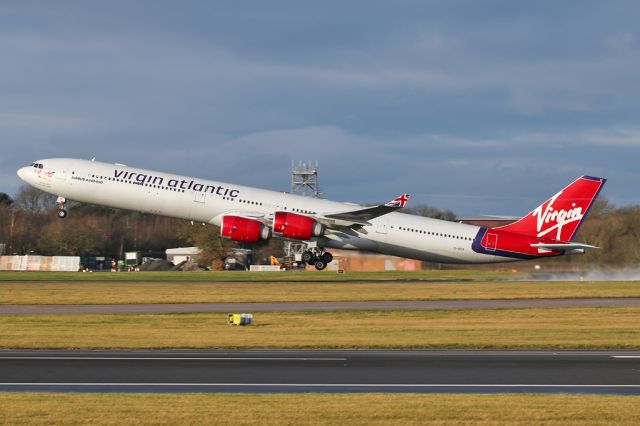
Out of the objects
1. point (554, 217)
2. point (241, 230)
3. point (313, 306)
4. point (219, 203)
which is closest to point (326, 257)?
point (241, 230)

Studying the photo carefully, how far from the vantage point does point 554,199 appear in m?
60.1

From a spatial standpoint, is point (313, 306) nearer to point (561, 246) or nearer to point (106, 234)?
point (561, 246)

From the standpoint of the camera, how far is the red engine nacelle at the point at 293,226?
55.5m

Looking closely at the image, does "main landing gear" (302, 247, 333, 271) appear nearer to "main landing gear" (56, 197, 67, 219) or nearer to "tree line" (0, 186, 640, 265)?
"main landing gear" (56, 197, 67, 219)

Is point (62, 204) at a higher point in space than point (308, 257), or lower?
higher

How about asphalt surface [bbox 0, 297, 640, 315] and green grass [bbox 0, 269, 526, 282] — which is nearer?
asphalt surface [bbox 0, 297, 640, 315]

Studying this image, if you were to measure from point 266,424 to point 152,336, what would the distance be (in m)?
15.8

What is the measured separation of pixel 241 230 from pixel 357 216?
24.8ft

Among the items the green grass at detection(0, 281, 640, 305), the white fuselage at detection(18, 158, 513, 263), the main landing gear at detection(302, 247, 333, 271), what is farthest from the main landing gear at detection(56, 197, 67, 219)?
the main landing gear at detection(302, 247, 333, 271)

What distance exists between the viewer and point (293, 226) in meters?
55.6

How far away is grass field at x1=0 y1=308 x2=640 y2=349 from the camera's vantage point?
26469mm

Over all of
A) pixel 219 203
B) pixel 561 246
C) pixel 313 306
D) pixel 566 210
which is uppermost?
pixel 566 210

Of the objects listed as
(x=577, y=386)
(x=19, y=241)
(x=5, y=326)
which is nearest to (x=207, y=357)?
(x=577, y=386)

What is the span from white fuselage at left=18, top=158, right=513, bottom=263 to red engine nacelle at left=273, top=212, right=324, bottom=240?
1656mm
